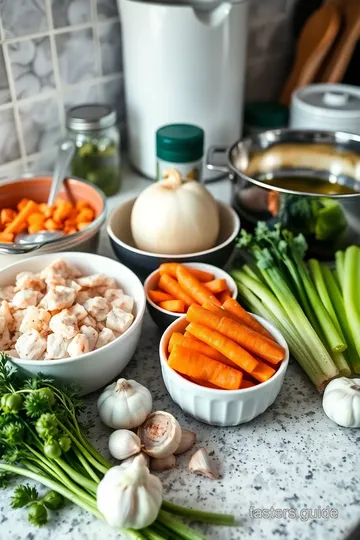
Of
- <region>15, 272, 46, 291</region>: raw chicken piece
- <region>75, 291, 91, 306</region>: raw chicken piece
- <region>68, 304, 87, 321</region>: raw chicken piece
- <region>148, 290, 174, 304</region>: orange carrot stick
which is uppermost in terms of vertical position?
<region>15, 272, 46, 291</region>: raw chicken piece

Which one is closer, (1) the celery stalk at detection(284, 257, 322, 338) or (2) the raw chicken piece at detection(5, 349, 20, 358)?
(2) the raw chicken piece at detection(5, 349, 20, 358)

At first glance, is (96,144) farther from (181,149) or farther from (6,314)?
(6,314)

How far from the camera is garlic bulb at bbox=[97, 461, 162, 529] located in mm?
674

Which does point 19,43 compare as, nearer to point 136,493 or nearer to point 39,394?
point 39,394

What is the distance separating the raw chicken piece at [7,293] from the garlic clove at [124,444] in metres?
0.30

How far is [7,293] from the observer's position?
967mm

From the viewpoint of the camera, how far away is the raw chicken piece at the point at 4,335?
0.89 metres

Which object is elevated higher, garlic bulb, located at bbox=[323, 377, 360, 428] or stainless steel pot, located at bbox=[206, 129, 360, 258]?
stainless steel pot, located at bbox=[206, 129, 360, 258]

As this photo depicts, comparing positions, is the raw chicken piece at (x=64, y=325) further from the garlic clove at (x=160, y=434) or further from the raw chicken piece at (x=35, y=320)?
the garlic clove at (x=160, y=434)

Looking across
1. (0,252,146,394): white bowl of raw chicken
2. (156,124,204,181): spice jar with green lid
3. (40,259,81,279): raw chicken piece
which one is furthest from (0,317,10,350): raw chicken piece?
(156,124,204,181): spice jar with green lid

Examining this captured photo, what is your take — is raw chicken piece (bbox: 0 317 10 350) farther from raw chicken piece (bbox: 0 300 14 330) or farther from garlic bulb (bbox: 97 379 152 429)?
garlic bulb (bbox: 97 379 152 429)

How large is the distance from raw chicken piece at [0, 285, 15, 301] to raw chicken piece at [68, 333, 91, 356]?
0.58ft

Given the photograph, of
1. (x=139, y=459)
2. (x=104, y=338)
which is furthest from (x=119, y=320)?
(x=139, y=459)

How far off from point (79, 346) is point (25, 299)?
14 centimetres
